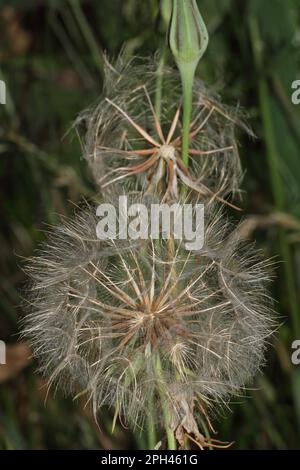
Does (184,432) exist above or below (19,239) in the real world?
below

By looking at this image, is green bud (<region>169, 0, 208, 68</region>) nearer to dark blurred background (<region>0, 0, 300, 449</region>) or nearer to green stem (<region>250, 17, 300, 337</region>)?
dark blurred background (<region>0, 0, 300, 449</region>)

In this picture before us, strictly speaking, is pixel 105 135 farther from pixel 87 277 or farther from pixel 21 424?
pixel 21 424

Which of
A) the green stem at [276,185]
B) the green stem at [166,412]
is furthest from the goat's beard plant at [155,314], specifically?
the green stem at [276,185]

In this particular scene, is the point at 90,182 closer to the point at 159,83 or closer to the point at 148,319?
the point at 159,83

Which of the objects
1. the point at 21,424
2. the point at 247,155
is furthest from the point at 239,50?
the point at 21,424

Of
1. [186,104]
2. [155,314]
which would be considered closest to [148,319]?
[155,314]

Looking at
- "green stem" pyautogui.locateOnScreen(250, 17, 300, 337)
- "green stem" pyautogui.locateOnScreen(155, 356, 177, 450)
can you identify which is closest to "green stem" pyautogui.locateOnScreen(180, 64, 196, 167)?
"green stem" pyautogui.locateOnScreen(155, 356, 177, 450)
